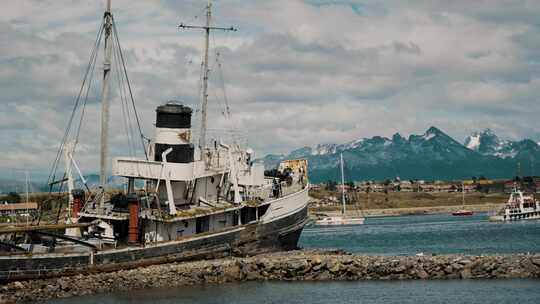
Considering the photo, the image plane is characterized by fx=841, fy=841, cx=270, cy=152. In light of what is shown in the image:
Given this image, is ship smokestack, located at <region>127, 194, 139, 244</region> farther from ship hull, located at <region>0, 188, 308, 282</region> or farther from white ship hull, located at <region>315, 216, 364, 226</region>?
white ship hull, located at <region>315, 216, 364, 226</region>

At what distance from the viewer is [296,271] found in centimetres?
4434

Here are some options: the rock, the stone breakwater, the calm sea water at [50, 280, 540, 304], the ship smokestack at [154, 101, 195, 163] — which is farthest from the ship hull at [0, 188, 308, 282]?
the rock

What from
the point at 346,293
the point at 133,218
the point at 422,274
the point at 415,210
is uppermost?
the point at 133,218

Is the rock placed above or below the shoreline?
below

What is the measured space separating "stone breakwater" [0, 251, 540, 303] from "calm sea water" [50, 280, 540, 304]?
94cm

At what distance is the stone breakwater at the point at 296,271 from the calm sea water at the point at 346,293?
937mm

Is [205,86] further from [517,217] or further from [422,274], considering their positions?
[517,217]

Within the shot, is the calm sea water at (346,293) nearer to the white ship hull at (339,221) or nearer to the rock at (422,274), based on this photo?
the rock at (422,274)

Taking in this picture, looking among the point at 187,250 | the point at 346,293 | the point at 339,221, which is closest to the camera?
the point at 346,293

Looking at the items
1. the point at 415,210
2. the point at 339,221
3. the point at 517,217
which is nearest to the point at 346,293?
the point at 517,217

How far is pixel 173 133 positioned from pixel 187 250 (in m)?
6.78

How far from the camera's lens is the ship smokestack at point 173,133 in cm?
4825

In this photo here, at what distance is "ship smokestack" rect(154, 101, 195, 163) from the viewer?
Answer: 48250 millimetres

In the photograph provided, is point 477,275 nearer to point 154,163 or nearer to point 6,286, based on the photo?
point 154,163
